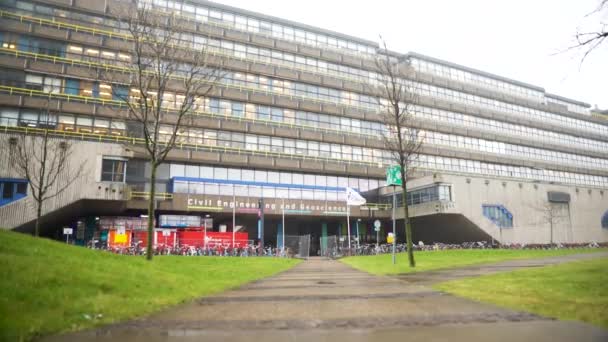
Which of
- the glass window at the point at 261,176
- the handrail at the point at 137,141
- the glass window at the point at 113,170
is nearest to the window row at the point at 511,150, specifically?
the handrail at the point at 137,141

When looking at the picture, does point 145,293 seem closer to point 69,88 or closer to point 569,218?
point 69,88

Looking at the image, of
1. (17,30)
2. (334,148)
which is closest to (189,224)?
(334,148)

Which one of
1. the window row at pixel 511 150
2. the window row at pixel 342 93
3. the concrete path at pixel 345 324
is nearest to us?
the concrete path at pixel 345 324

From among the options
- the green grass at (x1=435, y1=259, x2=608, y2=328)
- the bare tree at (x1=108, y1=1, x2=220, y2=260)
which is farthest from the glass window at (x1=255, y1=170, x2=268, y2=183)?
the green grass at (x1=435, y1=259, x2=608, y2=328)

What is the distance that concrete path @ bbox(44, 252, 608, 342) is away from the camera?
5992mm

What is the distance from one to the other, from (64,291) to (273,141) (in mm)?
54049

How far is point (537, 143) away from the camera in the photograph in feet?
276

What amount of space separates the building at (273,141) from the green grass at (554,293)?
41737mm

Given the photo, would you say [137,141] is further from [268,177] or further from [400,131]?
[400,131]

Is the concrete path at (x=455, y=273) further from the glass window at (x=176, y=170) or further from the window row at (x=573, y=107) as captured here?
the window row at (x=573, y=107)

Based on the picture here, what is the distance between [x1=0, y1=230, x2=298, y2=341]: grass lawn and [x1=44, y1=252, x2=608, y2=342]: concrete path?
0.58 metres

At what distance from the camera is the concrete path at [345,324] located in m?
5.99

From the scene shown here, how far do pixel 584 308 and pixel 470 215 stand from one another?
48742mm

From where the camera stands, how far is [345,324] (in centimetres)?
697
